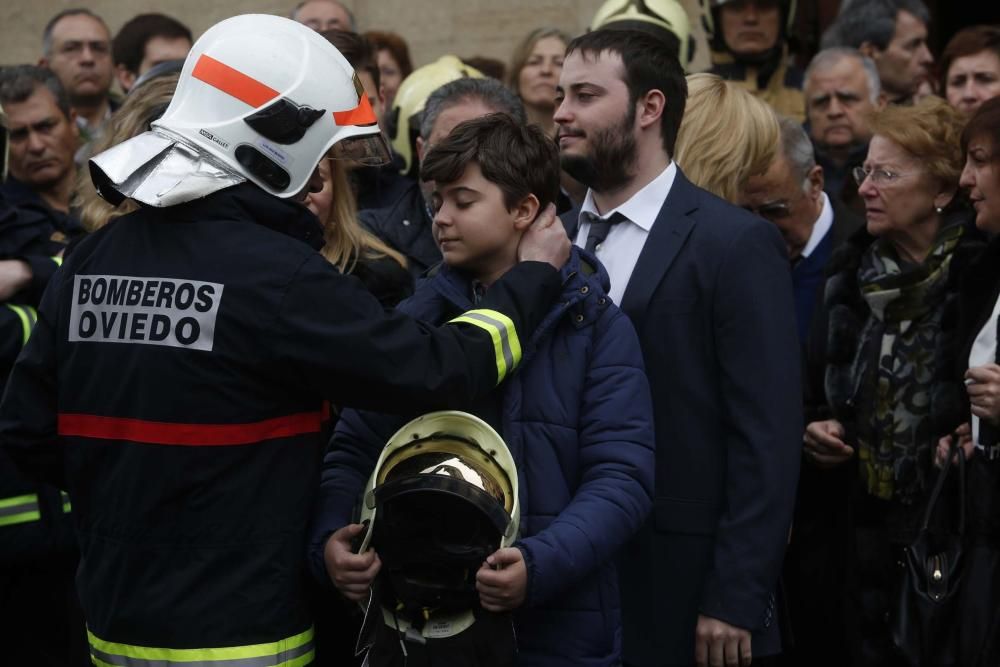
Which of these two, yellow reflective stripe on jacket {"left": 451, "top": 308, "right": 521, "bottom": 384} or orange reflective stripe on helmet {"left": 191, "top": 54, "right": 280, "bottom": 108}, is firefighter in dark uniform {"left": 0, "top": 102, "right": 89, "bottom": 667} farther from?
yellow reflective stripe on jacket {"left": 451, "top": 308, "right": 521, "bottom": 384}

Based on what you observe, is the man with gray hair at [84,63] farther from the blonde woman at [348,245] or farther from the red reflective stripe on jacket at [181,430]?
the red reflective stripe on jacket at [181,430]

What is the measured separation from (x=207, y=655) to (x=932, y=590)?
195 cm

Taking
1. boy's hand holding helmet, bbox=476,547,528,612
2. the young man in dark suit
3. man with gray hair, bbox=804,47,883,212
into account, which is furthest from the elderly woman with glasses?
boy's hand holding helmet, bbox=476,547,528,612

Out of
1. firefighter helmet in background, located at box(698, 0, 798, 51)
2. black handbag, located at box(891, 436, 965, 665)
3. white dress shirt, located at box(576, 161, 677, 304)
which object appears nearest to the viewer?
white dress shirt, located at box(576, 161, 677, 304)

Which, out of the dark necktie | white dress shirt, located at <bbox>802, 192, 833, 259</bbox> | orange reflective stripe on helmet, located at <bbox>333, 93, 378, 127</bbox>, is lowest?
white dress shirt, located at <bbox>802, 192, 833, 259</bbox>

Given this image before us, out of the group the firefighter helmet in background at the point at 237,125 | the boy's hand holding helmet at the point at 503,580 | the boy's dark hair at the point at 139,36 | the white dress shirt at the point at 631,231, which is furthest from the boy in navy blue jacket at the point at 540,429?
the boy's dark hair at the point at 139,36

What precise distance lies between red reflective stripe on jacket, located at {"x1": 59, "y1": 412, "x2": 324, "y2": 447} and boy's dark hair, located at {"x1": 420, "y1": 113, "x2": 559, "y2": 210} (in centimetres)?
65

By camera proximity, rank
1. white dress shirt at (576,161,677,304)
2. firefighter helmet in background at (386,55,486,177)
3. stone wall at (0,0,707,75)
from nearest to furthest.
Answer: white dress shirt at (576,161,677,304), firefighter helmet in background at (386,55,486,177), stone wall at (0,0,707,75)

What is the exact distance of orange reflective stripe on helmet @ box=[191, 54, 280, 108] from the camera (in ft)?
9.48

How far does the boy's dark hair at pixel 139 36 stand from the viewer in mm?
6980

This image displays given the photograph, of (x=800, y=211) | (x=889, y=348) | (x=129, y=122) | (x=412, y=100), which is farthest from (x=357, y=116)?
(x=412, y=100)

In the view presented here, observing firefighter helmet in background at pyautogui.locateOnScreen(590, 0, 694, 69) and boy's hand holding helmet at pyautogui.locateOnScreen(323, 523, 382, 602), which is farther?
firefighter helmet in background at pyautogui.locateOnScreen(590, 0, 694, 69)

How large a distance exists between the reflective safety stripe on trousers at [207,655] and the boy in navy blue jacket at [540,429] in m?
0.17

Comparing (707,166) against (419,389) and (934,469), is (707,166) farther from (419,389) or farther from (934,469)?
(419,389)
